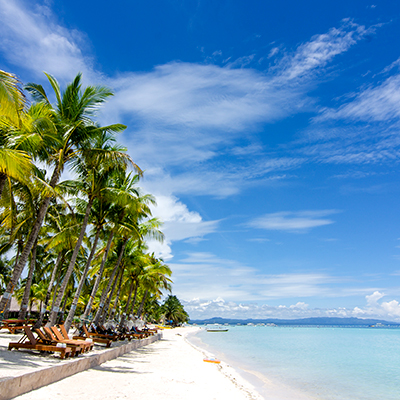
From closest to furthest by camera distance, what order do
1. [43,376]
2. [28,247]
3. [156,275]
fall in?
[43,376] → [28,247] → [156,275]

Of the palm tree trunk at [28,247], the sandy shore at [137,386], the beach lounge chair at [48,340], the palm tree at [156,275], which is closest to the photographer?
the sandy shore at [137,386]

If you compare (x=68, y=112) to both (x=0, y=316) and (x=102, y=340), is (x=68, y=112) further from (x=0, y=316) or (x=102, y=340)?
(x=102, y=340)

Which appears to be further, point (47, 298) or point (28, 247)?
point (47, 298)

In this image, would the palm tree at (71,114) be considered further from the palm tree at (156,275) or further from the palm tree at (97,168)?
the palm tree at (156,275)

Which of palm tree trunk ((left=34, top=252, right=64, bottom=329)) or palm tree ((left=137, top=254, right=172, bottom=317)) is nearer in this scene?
palm tree trunk ((left=34, top=252, right=64, bottom=329))

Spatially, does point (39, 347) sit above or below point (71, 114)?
below

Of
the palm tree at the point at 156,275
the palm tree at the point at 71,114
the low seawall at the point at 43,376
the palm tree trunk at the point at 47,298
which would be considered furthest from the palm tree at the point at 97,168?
the palm tree at the point at 156,275

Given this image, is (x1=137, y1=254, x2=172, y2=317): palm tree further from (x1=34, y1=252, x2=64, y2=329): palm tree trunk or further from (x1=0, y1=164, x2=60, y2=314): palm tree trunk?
(x1=0, y1=164, x2=60, y2=314): palm tree trunk

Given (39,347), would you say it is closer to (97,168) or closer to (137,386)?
(137,386)

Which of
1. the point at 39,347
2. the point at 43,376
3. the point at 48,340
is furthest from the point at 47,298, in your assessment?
the point at 43,376

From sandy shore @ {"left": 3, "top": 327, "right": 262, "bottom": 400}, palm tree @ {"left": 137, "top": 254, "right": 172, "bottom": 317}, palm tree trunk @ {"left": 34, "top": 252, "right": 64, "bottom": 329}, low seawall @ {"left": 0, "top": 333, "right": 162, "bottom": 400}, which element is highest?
palm tree @ {"left": 137, "top": 254, "right": 172, "bottom": 317}

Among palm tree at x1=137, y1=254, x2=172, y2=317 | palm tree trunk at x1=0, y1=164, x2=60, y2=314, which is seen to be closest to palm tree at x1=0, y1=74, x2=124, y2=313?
palm tree trunk at x1=0, y1=164, x2=60, y2=314

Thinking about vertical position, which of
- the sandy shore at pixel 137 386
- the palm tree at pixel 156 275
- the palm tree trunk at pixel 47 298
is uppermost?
the palm tree at pixel 156 275

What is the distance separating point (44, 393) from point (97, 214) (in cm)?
1041
